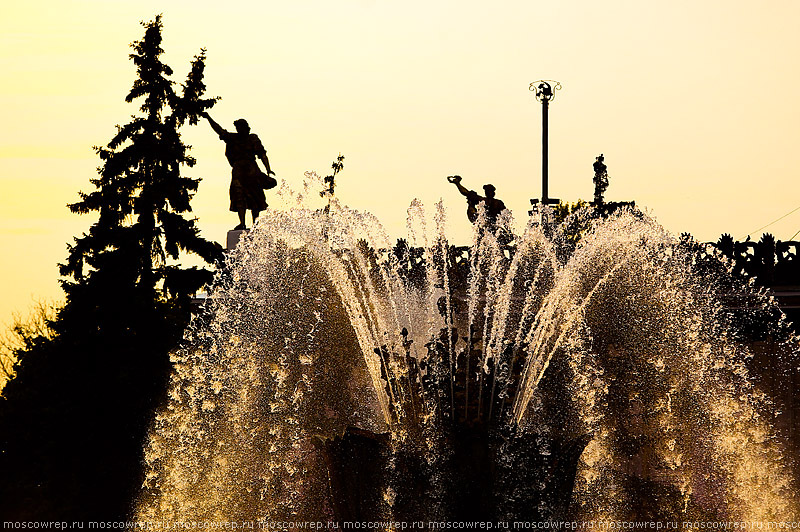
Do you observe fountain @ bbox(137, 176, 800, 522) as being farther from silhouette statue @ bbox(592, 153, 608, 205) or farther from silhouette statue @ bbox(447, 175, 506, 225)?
silhouette statue @ bbox(592, 153, 608, 205)

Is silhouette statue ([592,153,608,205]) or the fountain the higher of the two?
silhouette statue ([592,153,608,205])

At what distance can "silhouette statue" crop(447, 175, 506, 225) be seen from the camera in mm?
29352

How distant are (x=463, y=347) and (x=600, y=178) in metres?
18.8

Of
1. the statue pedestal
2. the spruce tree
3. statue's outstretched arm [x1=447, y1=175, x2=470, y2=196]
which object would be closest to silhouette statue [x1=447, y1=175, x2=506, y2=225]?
statue's outstretched arm [x1=447, y1=175, x2=470, y2=196]

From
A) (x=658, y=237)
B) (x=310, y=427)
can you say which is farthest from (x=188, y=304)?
(x=658, y=237)

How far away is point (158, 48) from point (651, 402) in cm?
2325

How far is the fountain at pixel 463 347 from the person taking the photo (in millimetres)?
20375

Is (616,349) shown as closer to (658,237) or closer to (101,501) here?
(658,237)

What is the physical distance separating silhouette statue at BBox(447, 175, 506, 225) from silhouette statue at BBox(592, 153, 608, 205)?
5.38 meters

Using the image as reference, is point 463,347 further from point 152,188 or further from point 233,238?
point 152,188

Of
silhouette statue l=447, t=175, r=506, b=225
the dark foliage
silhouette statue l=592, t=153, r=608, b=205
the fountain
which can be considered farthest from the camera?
silhouette statue l=592, t=153, r=608, b=205

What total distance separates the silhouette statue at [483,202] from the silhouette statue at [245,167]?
176 inches

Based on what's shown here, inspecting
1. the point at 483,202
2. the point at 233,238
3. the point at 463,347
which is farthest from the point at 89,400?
the point at 463,347

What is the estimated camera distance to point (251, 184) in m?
30.1
